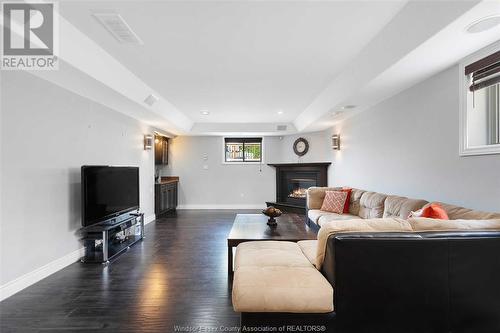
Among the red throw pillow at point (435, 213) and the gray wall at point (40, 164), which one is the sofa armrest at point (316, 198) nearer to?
the red throw pillow at point (435, 213)

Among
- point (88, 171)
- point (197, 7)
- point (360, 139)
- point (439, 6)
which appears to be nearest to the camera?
point (439, 6)

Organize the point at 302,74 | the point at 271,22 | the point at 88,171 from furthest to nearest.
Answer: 1. the point at 302,74
2. the point at 88,171
3. the point at 271,22

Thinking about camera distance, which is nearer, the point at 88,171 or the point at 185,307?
the point at 185,307

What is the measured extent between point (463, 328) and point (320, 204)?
133 inches

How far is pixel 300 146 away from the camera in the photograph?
740cm

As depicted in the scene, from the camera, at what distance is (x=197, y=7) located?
6.91 ft

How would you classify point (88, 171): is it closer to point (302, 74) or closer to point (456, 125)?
point (302, 74)

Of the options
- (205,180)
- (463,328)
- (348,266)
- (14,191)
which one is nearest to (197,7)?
(348,266)

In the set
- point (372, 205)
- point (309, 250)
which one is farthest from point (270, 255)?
point (372, 205)

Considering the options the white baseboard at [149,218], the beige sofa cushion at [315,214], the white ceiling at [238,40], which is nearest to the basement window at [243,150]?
the white baseboard at [149,218]

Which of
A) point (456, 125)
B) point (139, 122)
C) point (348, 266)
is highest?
point (139, 122)

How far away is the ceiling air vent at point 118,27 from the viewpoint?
85.7 inches

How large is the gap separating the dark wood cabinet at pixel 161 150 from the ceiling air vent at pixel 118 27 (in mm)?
4499

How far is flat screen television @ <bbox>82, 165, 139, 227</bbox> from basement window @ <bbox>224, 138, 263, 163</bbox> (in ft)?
12.8
